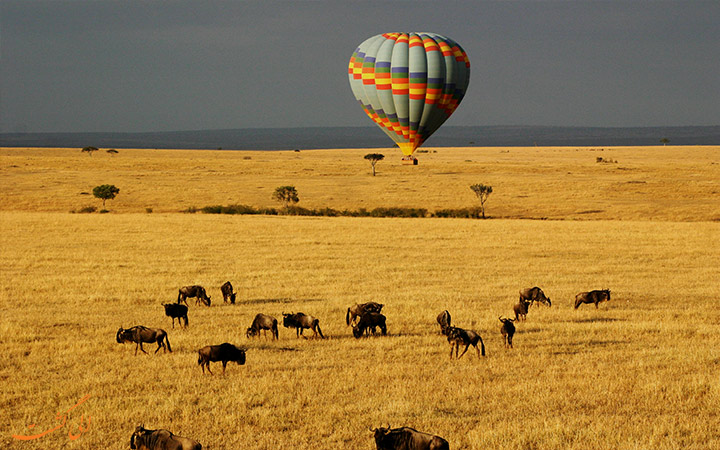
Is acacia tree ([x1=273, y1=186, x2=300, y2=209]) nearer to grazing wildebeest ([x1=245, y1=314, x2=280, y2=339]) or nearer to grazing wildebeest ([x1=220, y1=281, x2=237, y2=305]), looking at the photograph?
grazing wildebeest ([x1=220, y1=281, x2=237, y2=305])

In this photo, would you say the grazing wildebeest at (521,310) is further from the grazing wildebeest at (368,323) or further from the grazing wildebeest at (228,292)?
the grazing wildebeest at (228,292)

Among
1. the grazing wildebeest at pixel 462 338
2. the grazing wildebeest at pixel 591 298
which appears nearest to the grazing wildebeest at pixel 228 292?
the grazing wildebeest at pixel 462 338

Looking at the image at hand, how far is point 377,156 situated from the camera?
12319 cm

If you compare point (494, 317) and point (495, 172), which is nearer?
point (494, 317)

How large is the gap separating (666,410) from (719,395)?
4.36ft

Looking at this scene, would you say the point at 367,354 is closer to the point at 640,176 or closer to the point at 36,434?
the point at 36,434

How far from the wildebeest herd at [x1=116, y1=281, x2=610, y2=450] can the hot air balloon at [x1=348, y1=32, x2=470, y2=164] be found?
32.7 m

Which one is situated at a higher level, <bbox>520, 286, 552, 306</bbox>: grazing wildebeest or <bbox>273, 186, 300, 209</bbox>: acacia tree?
<bbox>520, 286, 552, 306</bbox>: grazing wildebeest

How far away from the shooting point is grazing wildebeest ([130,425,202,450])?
9352 millimetres

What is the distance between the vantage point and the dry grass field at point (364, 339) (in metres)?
11.6

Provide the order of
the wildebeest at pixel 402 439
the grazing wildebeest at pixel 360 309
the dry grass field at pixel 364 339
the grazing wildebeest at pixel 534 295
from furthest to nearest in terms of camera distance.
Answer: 1. the grazing wildebeest at pixel 534 295
2. the grazing wildebeest at pixel 360 309
3. the dry grass field at pixel 364 339
4. the wildebeest at pixel 402 439

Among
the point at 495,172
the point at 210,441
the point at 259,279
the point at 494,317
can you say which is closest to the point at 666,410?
the point at 210,441

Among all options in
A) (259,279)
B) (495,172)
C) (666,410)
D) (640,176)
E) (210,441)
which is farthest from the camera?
(495,172)

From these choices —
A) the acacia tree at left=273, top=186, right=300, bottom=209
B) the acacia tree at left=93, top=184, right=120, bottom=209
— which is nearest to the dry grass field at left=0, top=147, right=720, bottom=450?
the acacia tree at left=93, top=184, right=120, bottom=209
